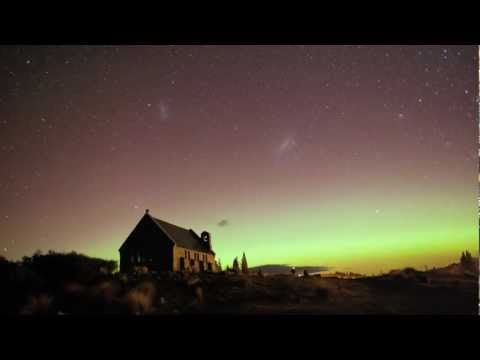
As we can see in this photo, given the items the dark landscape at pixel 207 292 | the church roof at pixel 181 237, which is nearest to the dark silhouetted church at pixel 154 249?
the church roof at pixel 181 237

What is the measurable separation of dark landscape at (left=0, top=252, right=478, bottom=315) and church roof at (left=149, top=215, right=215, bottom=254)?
919 centimetres

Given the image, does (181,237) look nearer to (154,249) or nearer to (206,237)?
(154,249)

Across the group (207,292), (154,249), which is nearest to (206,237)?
(154,249)

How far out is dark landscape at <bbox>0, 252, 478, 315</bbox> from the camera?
1798cm

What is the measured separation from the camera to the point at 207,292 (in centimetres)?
2105

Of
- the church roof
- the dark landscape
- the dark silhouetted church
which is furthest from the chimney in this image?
the dark landscape

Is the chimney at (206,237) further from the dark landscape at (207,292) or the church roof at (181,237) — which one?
the dark landscape at (207,292)

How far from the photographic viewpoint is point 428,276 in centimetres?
2642

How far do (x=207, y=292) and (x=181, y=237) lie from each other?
17.4 meters
